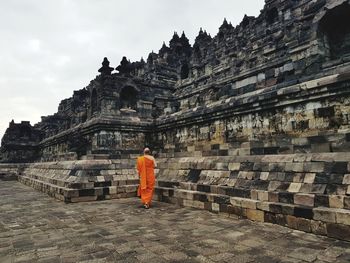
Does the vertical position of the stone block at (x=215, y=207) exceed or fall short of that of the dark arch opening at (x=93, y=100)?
it falls short

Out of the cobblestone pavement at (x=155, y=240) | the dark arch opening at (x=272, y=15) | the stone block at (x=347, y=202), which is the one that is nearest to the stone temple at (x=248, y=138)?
the stone block at (x=347, y=202)

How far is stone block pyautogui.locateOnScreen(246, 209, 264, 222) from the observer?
18.2 feet

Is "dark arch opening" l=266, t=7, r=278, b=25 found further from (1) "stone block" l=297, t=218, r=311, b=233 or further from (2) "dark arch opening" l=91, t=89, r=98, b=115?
(1) "stone block" l=297, t=218, r=311, b=233

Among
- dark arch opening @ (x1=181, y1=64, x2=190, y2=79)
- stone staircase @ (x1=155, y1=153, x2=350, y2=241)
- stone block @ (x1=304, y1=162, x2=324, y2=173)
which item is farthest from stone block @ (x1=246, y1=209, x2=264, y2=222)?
dark arch opening @ (x1=181, y1=64, x2=190, y2=79)

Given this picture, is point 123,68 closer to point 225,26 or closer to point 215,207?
point 215,207

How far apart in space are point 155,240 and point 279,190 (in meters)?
2.61

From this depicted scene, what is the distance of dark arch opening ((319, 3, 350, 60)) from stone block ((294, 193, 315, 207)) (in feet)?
14.7

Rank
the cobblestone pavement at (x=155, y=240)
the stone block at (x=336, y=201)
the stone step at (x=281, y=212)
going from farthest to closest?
the stone block at (x=336, y=201), the stone step at (x=281, y=212), the cobblestone pavement at (x=155, y=240)

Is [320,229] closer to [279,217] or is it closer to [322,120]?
[279,217]

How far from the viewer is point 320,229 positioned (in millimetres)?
4523

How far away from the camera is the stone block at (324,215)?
4.37 m

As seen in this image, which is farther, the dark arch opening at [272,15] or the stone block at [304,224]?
the dark arch opening at [272,15]

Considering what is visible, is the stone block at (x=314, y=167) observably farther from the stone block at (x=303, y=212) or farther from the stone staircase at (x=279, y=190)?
the stone block at (x=303, y=212)

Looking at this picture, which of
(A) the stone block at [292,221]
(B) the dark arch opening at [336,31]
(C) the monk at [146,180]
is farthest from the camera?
(C) the monk at [146,180]
